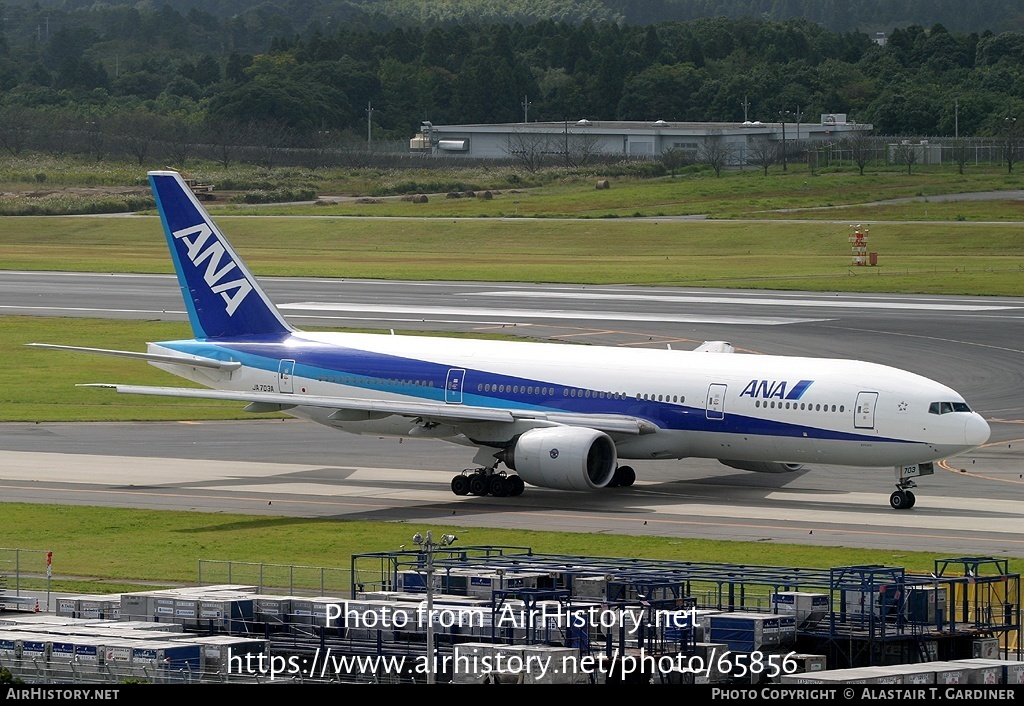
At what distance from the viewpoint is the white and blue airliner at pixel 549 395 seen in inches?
2131

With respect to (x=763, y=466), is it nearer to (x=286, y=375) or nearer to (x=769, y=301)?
(x=286, y=375)

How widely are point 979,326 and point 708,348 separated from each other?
40.0 metres

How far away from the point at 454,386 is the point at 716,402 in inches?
373

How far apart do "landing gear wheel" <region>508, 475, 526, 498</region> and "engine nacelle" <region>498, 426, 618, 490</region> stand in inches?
44.0

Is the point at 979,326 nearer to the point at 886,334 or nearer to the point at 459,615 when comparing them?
the point at 886,334

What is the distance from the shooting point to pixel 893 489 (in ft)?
192

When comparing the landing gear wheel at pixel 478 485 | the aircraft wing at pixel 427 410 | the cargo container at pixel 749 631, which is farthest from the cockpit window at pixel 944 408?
the cargo container at pixel 749 631

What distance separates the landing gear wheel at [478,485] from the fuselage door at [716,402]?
7.99 metres

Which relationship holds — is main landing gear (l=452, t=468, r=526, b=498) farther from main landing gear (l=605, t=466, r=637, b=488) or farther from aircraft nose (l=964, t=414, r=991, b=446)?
aircraft nose (l=964, t=414, r=991, b=446)

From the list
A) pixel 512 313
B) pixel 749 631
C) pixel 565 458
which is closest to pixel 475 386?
pixel 565 458

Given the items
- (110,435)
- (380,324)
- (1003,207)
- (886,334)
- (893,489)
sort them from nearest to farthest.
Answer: (893,489), (110,435), (886,334), (380,324), (1003,207)
